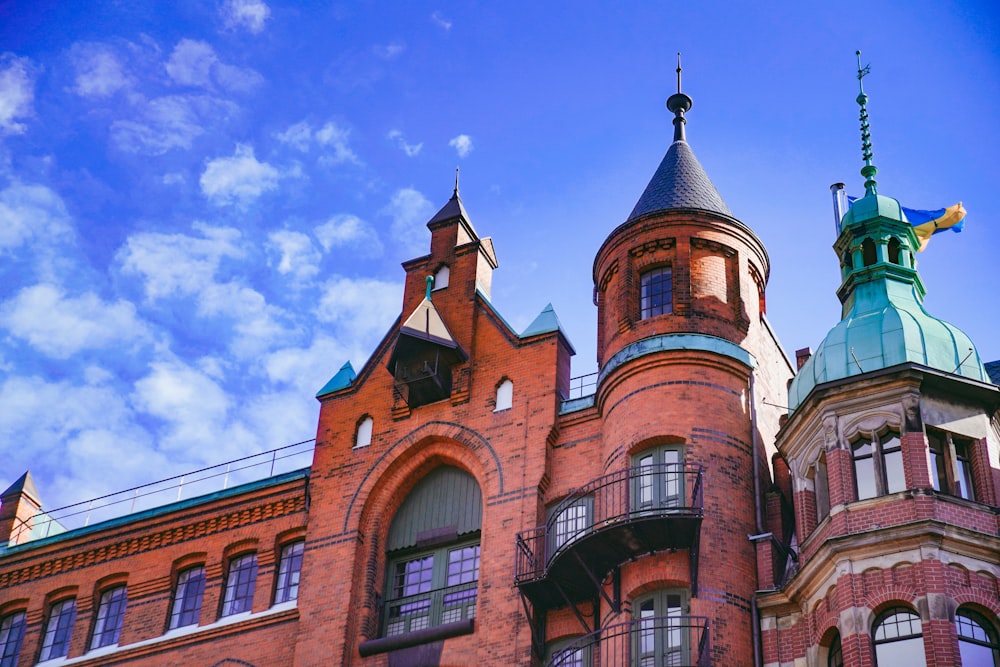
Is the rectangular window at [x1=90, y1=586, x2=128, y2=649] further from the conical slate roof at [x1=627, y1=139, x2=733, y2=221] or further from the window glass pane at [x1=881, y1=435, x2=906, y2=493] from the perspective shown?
the window glass pane at [x1=881, y1=435, x2=906, y2=493]

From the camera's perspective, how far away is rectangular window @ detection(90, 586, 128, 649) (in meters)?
40.9

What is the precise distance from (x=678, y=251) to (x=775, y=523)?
7.10 m

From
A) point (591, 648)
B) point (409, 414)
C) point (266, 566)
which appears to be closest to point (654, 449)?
point (591, 648)

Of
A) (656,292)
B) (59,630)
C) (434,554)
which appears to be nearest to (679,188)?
(656,292)

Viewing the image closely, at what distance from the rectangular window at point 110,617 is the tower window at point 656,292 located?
1524cm

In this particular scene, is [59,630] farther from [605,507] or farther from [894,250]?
[894,250]

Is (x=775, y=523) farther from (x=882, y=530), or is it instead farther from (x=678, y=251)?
(x=678, y=251)

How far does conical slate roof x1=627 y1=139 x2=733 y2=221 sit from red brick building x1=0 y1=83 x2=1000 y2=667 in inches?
Result: 3.5

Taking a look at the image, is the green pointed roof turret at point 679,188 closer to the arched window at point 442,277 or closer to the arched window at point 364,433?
the arched window at point 442,277

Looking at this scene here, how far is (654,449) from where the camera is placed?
3506 centimetres

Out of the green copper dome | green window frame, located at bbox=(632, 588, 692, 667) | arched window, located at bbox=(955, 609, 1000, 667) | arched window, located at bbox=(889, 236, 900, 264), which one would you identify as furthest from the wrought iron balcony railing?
arched window, located at bbox=(889, 236, 900, 264)

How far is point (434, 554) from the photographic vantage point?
3744cm

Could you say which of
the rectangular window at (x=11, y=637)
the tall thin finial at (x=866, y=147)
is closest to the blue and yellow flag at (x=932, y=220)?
the tall thin finial at (x=866, y=147)

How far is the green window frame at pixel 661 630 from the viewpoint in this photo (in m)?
31.7
